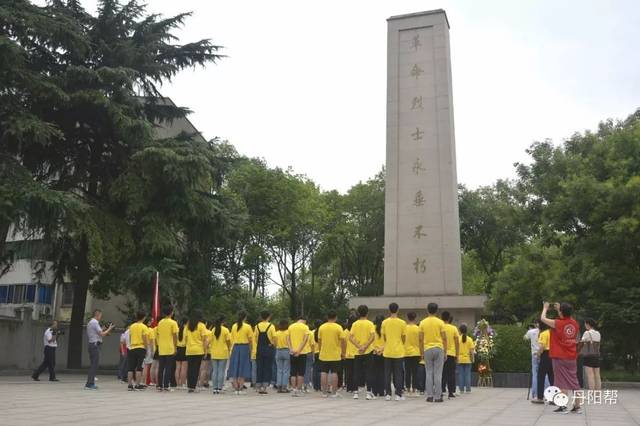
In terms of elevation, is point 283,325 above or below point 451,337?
above

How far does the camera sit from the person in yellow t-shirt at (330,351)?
36.8 ft

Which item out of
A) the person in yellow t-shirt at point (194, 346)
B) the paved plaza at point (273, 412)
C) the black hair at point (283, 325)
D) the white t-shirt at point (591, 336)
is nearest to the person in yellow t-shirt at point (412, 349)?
the paved plaza at point (273, 412)

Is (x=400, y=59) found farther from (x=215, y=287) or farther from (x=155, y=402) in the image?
(x=155, y=402)

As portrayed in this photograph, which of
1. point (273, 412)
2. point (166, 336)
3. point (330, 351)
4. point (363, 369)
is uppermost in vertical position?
point (166, 336)

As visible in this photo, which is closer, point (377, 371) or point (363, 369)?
point (377, 371)

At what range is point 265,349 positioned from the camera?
12742mm

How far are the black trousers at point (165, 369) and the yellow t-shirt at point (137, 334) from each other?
495 millimetres

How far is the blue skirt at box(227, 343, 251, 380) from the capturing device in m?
12.2

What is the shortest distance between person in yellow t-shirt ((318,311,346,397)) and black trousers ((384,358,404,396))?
1095 millimetres

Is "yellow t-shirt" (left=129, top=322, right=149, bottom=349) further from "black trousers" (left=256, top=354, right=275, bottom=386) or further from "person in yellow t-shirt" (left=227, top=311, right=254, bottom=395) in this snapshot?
"black trousers" (left=256, top=354, right=275, bottom=386)

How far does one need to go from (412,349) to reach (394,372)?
89 centimetres

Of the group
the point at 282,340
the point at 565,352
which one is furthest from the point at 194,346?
the point at 565,352

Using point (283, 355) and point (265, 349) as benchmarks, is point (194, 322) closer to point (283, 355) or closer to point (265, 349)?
point (265, 349)

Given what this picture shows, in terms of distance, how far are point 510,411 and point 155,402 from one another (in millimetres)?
5131
